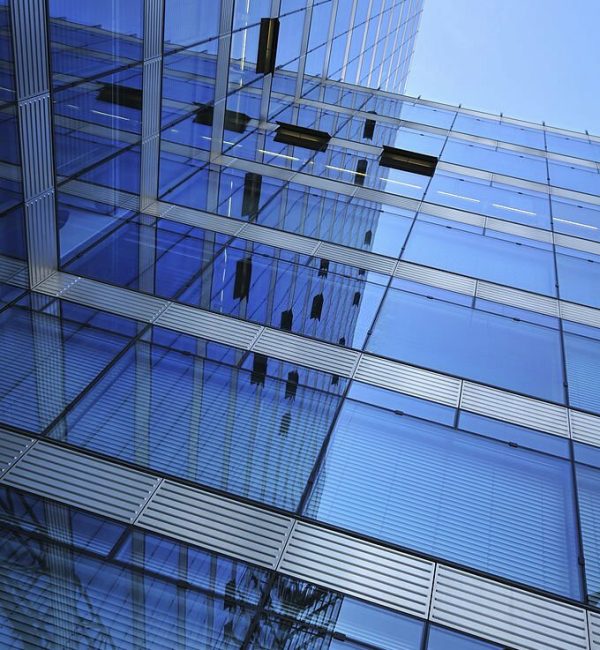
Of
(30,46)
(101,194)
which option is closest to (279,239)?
(101,194)

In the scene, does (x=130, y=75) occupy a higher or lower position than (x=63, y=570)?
higher

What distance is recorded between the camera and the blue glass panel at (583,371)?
37.8ft

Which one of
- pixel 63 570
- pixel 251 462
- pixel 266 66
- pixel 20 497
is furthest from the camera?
pixel 266 66

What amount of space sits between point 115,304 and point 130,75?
157 inches

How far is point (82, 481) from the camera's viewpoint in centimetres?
827

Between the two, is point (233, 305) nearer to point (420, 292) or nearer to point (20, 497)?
point (420, 292)

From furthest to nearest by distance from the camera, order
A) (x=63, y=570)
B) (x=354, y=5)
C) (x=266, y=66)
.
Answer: (x=354, y=5) → (x=266, y=66) → (x=63, y=570)

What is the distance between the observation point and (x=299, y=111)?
21.7 meters

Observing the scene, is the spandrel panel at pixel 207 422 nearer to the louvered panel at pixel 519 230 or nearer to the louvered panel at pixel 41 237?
the louvered panel at pixel 41 237

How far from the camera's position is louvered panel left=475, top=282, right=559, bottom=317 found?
46.3 ft

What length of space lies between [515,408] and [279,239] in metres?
5.71

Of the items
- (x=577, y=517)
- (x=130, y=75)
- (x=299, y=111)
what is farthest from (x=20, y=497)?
(x=299, y=111)

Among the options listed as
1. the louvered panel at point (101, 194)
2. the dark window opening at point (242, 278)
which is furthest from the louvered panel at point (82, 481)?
the louvered panel at point (101, 194)

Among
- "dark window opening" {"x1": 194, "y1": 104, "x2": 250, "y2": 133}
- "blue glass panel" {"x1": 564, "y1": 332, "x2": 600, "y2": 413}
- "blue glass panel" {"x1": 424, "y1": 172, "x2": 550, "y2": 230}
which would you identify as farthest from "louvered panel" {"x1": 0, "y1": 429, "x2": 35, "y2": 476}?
"blue glass panel" {"x1": 424, "y1": 172, "x2": 550, "y2": 230}
